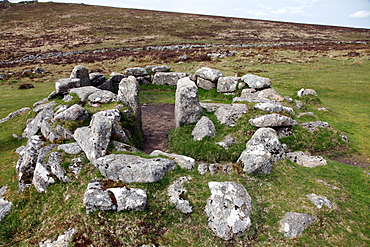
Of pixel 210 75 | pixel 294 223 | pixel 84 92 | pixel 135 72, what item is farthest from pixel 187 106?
pixel 135 72

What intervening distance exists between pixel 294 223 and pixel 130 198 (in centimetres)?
610

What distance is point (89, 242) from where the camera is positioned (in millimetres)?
7895

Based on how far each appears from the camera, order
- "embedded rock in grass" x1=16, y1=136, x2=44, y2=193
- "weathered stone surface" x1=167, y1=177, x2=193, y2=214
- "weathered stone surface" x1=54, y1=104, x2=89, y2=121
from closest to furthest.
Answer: "weathered stone surface" x1=167, y1=177, x2=193, y2=214 → "embedded rock in grass" x1=16, y1=136, x2=44, y2=193 → "weathered stone surface" x1=54, y1=104, x2=89, y2=121

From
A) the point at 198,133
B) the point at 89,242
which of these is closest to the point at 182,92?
the point at 198,133

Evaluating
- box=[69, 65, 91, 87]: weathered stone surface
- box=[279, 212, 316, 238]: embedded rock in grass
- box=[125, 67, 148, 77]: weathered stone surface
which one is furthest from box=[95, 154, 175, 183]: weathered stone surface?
box=[125, 67, 148, 77]: weathered stone surface

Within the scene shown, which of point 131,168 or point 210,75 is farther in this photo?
point 210,75

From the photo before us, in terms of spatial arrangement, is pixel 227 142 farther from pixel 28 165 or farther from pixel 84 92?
pixel 84 92

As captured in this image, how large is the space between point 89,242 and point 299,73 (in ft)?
118

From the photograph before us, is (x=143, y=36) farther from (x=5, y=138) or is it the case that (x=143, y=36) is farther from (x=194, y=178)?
(x=194, y=178)

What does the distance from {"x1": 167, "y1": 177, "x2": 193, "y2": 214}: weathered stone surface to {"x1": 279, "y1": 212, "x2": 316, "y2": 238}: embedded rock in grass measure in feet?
11.2

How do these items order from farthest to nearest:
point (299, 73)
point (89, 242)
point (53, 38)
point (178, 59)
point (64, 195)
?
point (53, 38), point (178, 59), point (299, 73), point (64, 195), point (89, 242)

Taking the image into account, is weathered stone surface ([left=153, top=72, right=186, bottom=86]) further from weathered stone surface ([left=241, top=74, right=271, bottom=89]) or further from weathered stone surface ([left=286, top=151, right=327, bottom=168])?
weathered stone surface ([left=286, top=151, right=327, bottom=168])

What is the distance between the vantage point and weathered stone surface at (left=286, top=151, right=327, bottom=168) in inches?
501

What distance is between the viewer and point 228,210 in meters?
8.73
